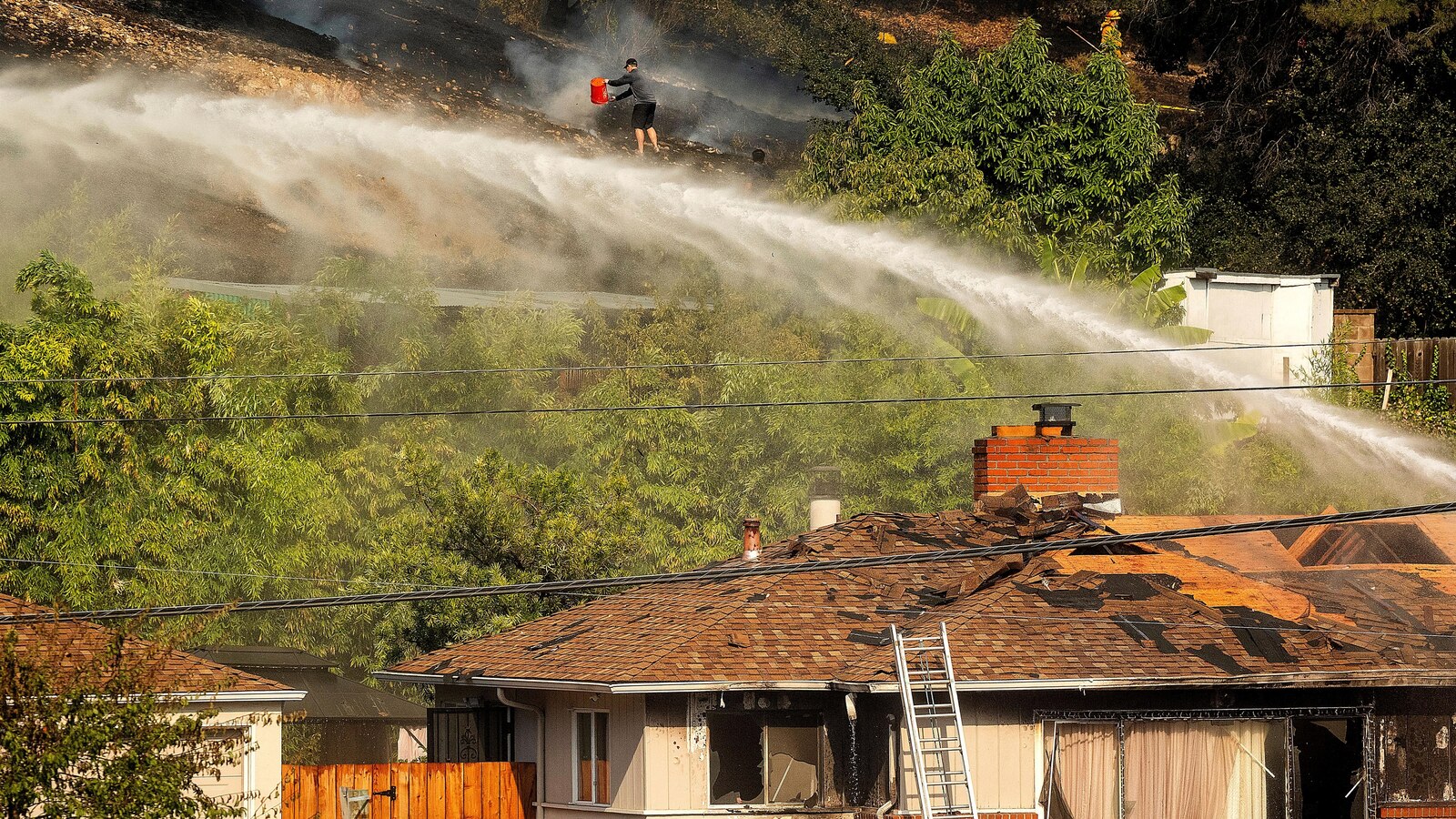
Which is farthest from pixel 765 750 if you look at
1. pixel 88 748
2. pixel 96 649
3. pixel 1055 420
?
pixel 88 748

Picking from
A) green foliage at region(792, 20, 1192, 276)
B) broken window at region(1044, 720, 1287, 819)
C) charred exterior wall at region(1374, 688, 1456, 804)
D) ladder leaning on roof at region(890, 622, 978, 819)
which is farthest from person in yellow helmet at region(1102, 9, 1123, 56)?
ladder leaning on roof at region(890, 622, 978, 819)

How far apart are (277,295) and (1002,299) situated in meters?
19.0

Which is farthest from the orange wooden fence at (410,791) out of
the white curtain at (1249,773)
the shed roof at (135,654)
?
the white curtain at (1249,773)

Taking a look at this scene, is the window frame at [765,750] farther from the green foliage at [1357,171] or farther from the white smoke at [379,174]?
Result: the green foliage at [1357,171]

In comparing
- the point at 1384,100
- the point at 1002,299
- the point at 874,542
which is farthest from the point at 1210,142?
the point at 874,542

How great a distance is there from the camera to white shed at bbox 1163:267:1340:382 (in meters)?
43.2

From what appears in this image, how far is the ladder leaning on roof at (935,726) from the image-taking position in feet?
54.7

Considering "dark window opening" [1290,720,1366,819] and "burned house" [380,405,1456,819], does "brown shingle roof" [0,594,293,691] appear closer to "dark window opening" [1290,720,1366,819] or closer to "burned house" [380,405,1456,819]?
"burned house" [380,405,1456,819]

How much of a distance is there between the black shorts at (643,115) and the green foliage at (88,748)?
51.5m

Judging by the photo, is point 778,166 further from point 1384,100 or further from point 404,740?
point 404,740

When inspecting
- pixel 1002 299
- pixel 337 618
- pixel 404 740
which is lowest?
pixel 404 740

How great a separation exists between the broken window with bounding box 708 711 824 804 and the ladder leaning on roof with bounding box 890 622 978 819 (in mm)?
1854

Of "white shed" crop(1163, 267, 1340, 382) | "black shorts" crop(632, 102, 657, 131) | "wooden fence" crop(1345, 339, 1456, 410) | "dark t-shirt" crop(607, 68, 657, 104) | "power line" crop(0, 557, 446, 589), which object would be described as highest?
"dark t-shirt" crop(607, 68, 657, 104)

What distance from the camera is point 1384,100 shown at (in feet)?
155
